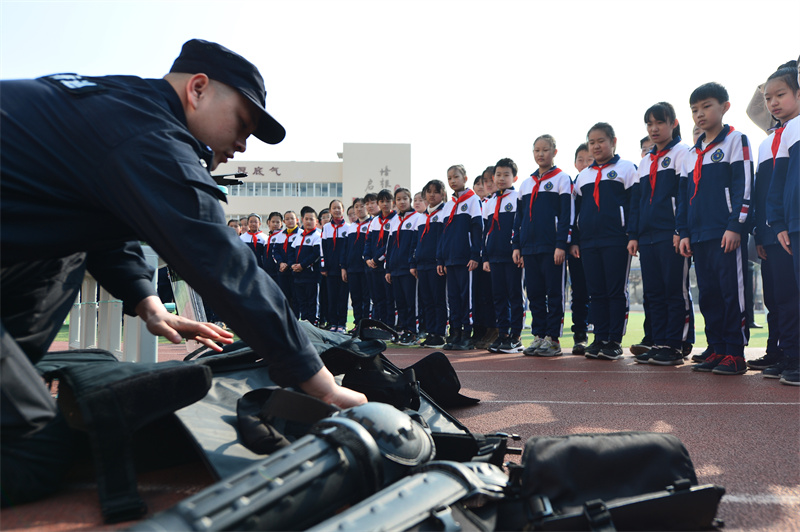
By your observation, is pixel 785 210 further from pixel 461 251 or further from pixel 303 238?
pixel 303 238

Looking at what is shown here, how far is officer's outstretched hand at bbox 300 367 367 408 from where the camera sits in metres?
1.50

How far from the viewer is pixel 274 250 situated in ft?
40.5

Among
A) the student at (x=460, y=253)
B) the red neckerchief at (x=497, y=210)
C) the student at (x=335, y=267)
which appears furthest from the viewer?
the student at (x=335, y=267)

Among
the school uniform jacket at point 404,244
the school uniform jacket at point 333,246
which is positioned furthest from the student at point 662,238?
the school uniform jacket at point 333,246

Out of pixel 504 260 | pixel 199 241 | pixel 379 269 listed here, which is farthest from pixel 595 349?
pixel 199 241

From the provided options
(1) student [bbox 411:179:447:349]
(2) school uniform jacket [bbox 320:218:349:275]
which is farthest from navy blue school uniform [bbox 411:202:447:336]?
(2) school uniform jacket [bbox 320:218:349:275]

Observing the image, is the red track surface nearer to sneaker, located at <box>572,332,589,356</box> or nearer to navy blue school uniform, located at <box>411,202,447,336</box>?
sneaker, located at <box>572,332,589,356</box>

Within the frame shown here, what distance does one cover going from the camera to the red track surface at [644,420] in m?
1.64

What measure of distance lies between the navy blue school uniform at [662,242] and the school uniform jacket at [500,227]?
5.73 feet

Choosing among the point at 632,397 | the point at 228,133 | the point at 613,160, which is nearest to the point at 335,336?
the point at 228,133

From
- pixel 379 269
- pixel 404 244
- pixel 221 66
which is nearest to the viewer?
pixel 221 66

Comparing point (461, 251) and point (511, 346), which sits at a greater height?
point (461, 251)

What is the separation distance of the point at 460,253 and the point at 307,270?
5.17 m

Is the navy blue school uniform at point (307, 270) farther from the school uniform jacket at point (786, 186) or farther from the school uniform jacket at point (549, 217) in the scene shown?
the school uniform jacket at point (786, 186)
